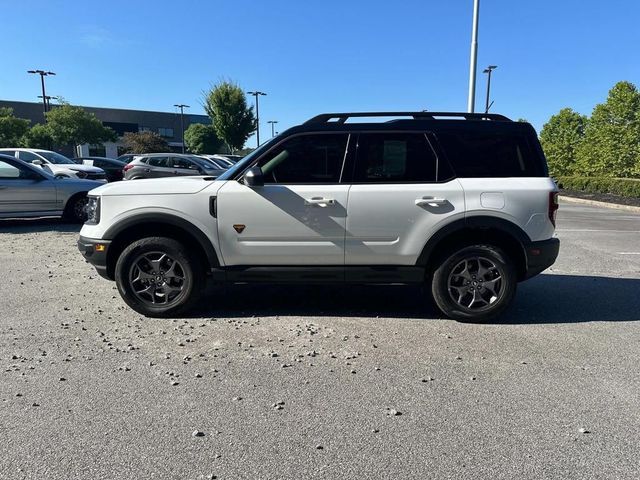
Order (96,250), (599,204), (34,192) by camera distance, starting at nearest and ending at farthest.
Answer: (96,250), (34,192), (599,204)

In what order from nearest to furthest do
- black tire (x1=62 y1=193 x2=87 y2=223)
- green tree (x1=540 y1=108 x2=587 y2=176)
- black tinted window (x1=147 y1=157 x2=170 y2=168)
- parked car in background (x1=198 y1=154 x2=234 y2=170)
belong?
black tire (x1=62 y1=193 x2=87 y2=223) → black tinted window (x1=147 y1=157 x2=170 y2=168) → parked car in background (x1=198 y1=154 x2=234 y2=170) → green tree (x1=540 y1=108 x2=587 y2=176)

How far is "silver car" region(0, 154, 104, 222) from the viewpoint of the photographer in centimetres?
1011

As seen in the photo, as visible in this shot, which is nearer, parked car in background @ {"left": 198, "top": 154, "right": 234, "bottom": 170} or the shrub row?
the shrub row

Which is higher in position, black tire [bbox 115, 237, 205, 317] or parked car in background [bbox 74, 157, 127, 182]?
parked car in background [bbox 74, 157, 127, 182]

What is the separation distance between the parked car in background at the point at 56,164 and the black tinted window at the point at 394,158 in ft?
43.0

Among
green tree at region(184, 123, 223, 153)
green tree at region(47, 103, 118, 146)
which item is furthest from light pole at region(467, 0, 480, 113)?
green tree at region(184, 123, 223, 153)

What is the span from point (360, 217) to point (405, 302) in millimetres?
1392

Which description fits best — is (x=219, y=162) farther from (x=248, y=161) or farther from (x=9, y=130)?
(x=9, y=130)

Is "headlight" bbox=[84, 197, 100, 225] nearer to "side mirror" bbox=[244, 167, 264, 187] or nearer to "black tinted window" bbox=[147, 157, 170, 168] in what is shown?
"side mirror" bbox=[244, 167, 264, 187]

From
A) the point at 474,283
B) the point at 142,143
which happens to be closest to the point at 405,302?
the point at 474,283

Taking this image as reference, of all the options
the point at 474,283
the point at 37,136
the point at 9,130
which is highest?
the point at 9,130

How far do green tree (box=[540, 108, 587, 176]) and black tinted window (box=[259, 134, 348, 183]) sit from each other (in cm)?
2893

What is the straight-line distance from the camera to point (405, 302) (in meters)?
5.51

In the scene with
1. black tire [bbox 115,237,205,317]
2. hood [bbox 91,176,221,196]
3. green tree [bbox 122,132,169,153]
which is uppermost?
green tree [bbox 122,132,169,153]
